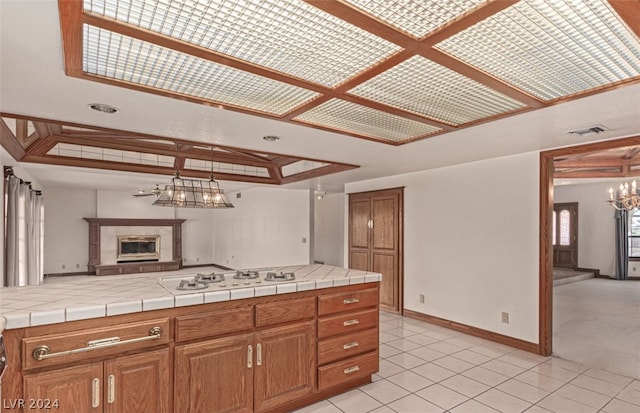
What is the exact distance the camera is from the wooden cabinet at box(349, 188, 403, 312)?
543 cm

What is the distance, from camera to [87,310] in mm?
1819

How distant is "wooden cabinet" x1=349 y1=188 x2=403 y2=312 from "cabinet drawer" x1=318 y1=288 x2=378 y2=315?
249 cm

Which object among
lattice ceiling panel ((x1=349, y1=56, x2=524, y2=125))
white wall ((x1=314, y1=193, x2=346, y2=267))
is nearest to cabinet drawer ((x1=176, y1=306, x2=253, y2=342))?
lattice ceiling panel ((x1=349, y1=56, x2=524, y2=125))

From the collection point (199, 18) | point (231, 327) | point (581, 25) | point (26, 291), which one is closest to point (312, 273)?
point (231, 327)

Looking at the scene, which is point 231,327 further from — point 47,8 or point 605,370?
point 605,370

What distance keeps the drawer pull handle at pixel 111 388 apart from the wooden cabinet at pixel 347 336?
1389mm

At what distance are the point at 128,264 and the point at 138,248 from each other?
54cm

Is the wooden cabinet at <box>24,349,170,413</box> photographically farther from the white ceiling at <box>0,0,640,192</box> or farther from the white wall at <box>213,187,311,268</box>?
the white wall at <box>213,187,311,268</box>

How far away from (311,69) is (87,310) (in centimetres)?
176

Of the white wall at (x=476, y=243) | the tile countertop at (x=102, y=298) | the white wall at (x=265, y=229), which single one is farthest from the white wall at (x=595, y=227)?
the tile countertop at (x=102, y=298)

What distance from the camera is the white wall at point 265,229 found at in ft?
24.0

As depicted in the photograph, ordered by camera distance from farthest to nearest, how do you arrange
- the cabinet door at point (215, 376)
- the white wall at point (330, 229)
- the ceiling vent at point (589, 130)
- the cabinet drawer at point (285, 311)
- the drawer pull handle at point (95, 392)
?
1. the white wall at point (330, 229)
2. the ceiling vent at point (589, 130)
3. the cabinet drawer at point (285, 311)
4. the cabinet door at point (215, 376)
5. the drawer pull handle at point (95, 392)

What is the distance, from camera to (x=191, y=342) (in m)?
2.14

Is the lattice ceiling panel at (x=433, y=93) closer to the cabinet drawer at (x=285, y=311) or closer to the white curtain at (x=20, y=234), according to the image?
the cabinet drawer at (x=285, y=311)
